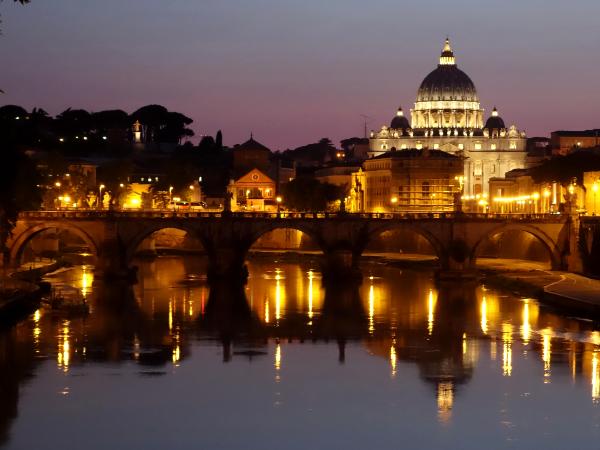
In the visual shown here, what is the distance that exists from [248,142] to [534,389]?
141 meters

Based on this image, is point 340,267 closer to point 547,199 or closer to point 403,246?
point 403,246

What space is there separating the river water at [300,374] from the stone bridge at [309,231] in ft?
34.3

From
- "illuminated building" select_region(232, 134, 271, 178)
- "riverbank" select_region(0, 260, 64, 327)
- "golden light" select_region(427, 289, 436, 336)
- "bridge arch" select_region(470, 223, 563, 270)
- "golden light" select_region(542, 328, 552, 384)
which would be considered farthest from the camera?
"illuminated building" select_region(232, 134, 271, 178)

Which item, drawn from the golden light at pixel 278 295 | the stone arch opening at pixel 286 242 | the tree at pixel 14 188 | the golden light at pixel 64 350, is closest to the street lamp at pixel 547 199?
the stone arch opening at pixel 286 242

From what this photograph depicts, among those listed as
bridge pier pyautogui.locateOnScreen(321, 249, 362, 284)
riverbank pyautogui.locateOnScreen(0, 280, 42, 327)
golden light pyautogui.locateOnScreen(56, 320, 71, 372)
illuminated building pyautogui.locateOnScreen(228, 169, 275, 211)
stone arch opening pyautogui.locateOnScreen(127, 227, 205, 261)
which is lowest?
golden light pyautogui.locateOnScreen(56, 320, 71, 372)

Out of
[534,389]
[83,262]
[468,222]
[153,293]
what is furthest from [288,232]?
[534,389]

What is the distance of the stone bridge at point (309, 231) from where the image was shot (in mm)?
88750

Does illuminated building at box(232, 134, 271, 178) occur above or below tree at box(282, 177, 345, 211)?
above

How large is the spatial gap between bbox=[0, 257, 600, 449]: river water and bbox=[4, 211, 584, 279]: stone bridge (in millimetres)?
10463

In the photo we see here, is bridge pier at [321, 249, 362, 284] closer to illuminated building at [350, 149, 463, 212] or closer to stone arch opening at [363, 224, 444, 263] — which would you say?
stone arch opening at [363, 224, 444, 263]

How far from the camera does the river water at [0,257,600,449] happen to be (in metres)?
42.9

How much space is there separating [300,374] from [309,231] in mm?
39667

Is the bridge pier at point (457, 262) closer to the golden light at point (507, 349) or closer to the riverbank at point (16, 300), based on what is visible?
the golden light at point (507, 349)

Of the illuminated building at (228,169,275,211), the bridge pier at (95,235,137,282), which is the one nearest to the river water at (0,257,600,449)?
the bridge pier at (95,235,137,282)
